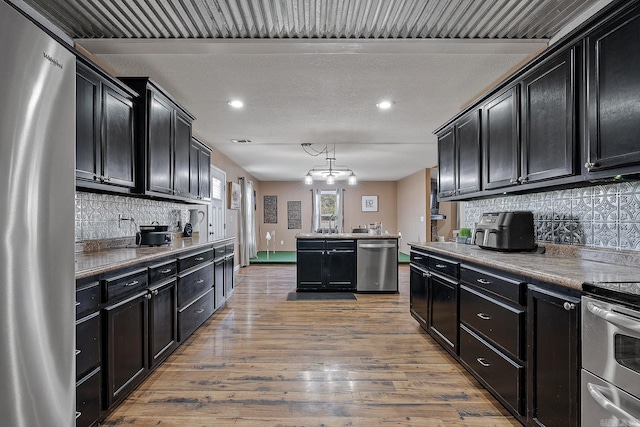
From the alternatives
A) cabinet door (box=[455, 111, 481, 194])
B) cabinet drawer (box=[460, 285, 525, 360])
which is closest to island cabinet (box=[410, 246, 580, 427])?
cabinet drawer (box=[460, 285, 525, 360])

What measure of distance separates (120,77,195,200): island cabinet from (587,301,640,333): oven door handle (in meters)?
3.06

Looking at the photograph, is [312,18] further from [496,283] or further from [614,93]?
[496,283]

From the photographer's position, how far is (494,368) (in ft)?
6.46

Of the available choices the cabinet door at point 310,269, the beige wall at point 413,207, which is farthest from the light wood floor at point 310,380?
the beige wall at point 413,207

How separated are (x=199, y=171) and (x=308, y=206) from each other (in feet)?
23.3

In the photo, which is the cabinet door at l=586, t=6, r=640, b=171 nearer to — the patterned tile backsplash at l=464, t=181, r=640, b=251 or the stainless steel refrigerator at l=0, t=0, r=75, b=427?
the patterned tile backsplash at l=464, t=181, r=640, b=251

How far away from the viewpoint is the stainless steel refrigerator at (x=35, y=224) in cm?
98

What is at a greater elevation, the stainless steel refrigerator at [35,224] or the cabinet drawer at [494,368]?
the stainless steel refrigerator at [35,224]

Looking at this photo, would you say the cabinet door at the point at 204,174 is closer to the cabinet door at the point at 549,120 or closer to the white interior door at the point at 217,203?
the white interior door at the point at 217,203

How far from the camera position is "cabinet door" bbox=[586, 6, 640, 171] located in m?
1.51

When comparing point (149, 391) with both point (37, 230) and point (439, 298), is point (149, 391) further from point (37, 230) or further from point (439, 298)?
point (439, 298)

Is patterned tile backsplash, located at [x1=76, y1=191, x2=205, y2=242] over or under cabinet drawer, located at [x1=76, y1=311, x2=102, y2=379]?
over

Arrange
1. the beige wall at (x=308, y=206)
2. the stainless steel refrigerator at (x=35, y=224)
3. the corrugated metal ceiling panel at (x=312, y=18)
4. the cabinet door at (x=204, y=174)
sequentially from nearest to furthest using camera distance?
the stainless steel refrigerator at (x=35, y=224) < the corrugated metal ceiling panel at (x=312, y=18) < the cabinet door at (x=204, y=174) < the beige wall at (x=308, y=206)

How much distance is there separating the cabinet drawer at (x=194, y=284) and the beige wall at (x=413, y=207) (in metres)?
6.34
